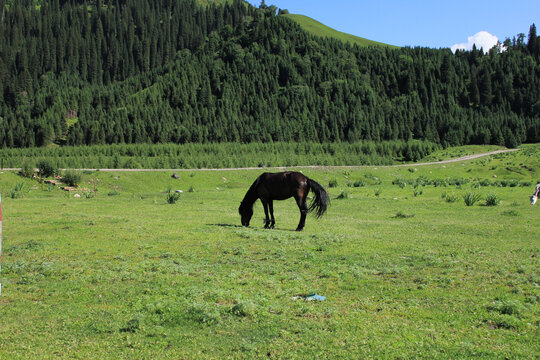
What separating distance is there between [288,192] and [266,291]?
9.66 m

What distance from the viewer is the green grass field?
23.4 ft

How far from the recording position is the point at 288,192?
19.3 metres

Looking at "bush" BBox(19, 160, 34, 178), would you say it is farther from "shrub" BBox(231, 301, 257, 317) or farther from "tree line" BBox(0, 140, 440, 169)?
"shrub" BBox(231, 301, 257, 317)

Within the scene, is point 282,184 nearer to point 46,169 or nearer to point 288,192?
point 288,192

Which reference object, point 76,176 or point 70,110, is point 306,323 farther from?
point 70,110

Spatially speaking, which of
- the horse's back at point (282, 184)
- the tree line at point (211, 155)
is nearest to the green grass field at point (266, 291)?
the horse's back at point (282, 184)

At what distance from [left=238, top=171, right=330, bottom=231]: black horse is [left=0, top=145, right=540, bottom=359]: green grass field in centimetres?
121

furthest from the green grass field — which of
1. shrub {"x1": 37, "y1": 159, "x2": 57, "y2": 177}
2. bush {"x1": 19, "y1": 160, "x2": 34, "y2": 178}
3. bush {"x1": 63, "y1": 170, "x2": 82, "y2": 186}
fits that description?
bush {"x1": 19, "y1": 160, "x2": 34, "y2": 178}

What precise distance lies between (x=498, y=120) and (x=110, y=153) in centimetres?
14358

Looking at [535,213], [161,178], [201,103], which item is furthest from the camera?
[201,103]

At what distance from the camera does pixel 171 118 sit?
163 m

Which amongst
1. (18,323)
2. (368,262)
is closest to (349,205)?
(368,262)

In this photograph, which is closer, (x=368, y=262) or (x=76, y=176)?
(x=368, y=262)

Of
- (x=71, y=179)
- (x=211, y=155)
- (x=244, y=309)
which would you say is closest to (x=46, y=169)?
(x=71, y=179)
